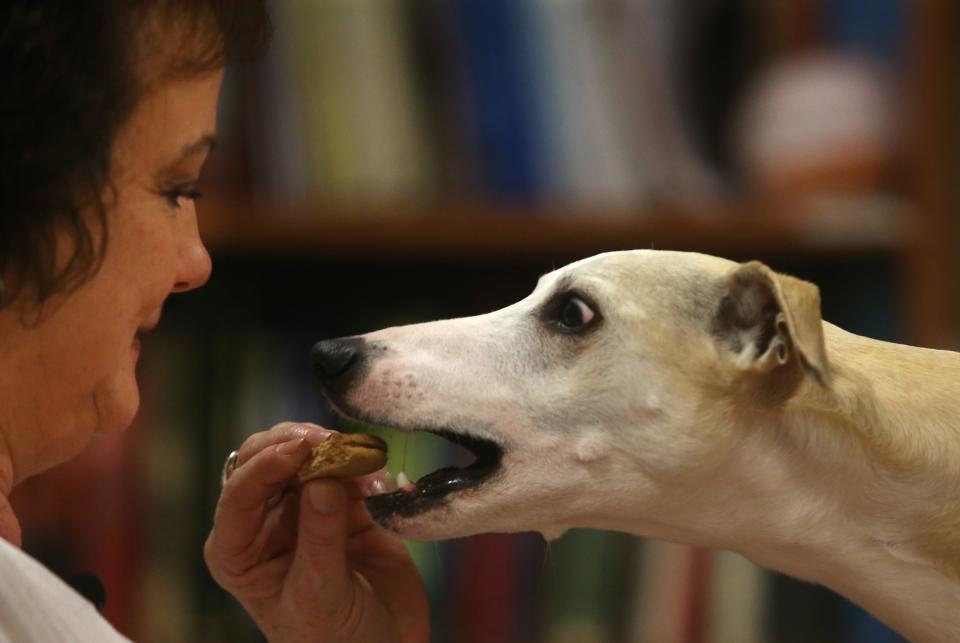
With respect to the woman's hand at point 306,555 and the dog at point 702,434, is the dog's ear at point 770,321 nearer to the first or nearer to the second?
the dog at point 702,434

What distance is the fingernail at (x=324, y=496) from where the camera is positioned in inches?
31.6

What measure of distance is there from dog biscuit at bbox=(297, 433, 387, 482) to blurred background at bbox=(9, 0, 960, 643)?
2.05 ft

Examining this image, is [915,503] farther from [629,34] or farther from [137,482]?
[137,482]

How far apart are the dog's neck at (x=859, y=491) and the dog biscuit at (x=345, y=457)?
18 centimetres

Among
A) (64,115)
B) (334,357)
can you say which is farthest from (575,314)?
(64,115)

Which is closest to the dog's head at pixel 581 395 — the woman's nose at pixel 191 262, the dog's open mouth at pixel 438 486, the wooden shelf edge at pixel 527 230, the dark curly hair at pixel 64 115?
the dog's open mouth at pixel 438 486

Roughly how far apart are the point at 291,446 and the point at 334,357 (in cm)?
6

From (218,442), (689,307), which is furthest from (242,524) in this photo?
(218,442)

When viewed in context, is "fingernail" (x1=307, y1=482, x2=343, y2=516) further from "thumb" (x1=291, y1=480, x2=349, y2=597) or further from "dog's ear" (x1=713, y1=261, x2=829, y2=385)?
"dog's ear" (x1=713, y1=261, x2=829, y2=385)

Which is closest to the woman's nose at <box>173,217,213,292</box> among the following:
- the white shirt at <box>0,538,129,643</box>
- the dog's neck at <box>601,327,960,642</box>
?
the white shirt at <box>0,538,129,643</box>

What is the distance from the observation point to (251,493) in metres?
0.82

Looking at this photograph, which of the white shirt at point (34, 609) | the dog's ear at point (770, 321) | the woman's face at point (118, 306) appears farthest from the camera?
the dog's ear at point (770, 321)

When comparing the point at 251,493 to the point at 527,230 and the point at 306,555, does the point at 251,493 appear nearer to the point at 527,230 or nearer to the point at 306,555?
the point at 306,555

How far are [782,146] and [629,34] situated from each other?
228 mm
